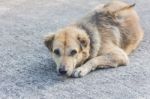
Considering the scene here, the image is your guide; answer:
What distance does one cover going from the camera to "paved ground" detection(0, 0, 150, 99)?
4410mm

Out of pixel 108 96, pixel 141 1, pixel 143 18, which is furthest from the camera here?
pixel 141 1

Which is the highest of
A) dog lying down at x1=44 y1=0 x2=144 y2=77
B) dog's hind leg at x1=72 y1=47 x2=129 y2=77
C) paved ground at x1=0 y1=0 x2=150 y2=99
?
dog lying down at x1=44 y1=0 x2=144 y2=77

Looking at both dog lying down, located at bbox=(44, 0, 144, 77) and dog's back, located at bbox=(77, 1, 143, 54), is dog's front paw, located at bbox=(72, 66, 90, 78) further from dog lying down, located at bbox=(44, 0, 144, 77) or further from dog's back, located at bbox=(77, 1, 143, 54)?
dog's back, located at bbox=(77, 1, 143, 54)

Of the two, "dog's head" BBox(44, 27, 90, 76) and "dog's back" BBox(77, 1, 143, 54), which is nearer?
"dog's head" BBox(44, 27, 90, 76)

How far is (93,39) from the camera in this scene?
5.02 metres

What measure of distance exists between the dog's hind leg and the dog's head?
92 millimetres

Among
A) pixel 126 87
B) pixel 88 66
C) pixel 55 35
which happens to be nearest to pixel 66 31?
pixel 55 35

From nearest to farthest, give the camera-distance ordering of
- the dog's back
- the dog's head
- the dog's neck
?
1. the dog's head
2. the dog's neck
3. the dog's back

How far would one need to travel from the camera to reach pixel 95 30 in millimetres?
5121

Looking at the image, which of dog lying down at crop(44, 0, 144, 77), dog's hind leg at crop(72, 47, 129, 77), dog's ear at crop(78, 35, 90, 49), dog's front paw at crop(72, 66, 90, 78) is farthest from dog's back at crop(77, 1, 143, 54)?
dog's front paw at crop(72, 66, 90, 78)

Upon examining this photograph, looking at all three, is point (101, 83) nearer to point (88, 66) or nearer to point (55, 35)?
point (88, 66)

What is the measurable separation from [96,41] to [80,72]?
19.0 inches

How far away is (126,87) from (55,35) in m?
1.03

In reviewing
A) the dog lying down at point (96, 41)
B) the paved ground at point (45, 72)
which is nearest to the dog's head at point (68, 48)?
the dog lying down at point (96, 41)
